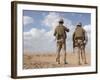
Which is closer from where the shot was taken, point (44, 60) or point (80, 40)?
point (44, 60)

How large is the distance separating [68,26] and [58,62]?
1.10 feet

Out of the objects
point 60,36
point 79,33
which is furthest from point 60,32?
point 79,33

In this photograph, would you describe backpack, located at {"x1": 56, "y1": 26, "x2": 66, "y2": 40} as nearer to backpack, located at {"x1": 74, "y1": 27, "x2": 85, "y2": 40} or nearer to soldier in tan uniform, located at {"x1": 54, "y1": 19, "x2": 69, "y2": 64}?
soldier in tan uniform, located at {"x1": 54, "y1": 19, "x2": 69, "y2": 64}

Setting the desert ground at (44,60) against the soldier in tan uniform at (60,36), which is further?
the soldier in tan uniform at (60,36)

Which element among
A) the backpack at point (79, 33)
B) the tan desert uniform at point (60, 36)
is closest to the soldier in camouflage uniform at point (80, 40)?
the backpack at point (79, 33)

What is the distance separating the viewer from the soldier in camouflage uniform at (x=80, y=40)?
2.26m

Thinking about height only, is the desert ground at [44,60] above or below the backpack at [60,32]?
below

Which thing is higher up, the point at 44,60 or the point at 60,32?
the point at 60,32

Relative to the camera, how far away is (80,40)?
228cm

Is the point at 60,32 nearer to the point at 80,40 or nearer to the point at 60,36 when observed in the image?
the point at 60,36

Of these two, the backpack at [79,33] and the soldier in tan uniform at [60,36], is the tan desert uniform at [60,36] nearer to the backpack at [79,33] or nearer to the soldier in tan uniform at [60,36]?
the soldier in tan uniform at [60,36]

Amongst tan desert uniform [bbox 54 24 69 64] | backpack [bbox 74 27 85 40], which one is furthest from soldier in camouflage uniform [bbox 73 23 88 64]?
tan desert uniform [bbox 54 24 69 64]

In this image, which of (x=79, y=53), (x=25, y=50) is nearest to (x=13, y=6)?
(x=25, y=50)

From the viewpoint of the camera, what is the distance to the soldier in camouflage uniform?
2.26m
